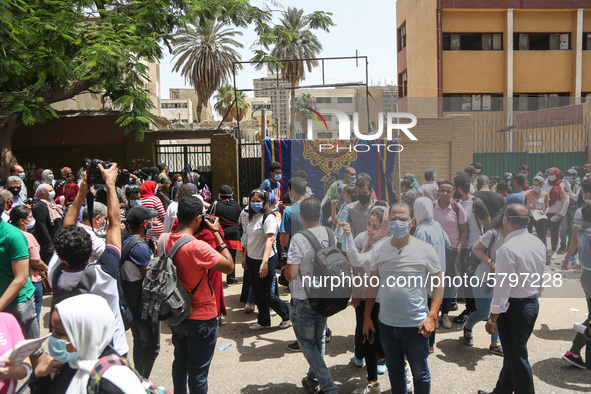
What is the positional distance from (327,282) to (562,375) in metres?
2.67

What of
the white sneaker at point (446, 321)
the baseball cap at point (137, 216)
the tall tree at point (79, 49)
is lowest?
the white sneaker at point (446, 321)

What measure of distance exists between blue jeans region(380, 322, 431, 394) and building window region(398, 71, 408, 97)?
25705 mm

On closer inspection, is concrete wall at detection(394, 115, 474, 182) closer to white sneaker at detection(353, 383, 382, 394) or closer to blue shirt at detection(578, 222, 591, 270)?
blue shirt at detection(578, 222, 591, 270)

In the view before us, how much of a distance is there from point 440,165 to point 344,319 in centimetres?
729

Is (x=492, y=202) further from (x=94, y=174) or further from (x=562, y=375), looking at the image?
(x=94, y=174)

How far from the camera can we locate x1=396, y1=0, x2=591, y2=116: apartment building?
23234mm

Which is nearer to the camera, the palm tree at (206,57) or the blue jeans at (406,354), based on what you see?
the blue jeans at (406,354)

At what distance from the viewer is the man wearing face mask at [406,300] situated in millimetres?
3475

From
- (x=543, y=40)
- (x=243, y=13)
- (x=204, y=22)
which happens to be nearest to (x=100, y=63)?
(x=204, y=22)

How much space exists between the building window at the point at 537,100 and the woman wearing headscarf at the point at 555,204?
15.3 meters

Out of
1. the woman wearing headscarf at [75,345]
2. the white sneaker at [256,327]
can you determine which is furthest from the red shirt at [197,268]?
the white sneaker at [256,327]

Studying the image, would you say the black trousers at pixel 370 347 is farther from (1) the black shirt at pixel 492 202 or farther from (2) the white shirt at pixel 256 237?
(1) the black shirt at pixel 492 202
